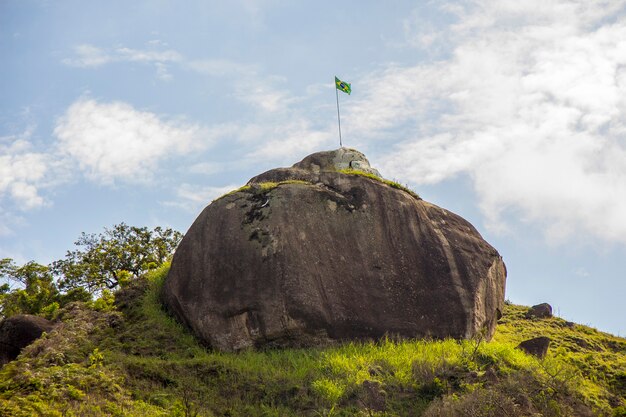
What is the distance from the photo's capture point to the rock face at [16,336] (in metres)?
19.6

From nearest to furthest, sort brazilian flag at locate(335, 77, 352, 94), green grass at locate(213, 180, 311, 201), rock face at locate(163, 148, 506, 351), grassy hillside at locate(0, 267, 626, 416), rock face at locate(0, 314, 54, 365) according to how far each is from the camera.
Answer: grassy hillside at locate(0, 267, 626, 416) → rock face at locate(163, 148, 506, 351) → rock face at locate(0, 314, 54, 365) → green grass at locate(213, 180, 311, 201) → brazilian flag at locate(335, 77, 352, 94)

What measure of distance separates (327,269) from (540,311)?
14.3 meters

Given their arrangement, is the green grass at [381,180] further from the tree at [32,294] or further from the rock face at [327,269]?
the tree at [32,294]

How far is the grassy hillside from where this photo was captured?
47.6ft

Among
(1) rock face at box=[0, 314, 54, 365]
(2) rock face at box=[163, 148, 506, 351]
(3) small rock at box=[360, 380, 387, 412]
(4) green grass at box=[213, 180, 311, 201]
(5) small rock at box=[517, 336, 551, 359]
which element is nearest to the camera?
(3) small rock at box=[360, 380, 387, 412]

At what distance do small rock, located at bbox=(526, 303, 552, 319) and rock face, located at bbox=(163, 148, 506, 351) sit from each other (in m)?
7.56

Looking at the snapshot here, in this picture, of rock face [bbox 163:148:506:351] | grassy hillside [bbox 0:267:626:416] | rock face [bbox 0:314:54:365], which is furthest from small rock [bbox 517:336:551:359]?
rock face [bbox 0:314:54:365]

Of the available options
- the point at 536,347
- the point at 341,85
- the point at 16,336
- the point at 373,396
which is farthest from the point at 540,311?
the point at 16,336

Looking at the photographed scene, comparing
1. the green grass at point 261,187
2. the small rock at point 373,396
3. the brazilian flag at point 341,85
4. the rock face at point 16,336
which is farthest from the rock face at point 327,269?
the brazilian flag at point 341,85

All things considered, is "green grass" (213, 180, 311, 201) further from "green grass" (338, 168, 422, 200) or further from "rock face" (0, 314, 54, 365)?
"rock face" (0, 314, 54, 365)

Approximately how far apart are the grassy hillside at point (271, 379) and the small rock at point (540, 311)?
Result: 847 centimetres

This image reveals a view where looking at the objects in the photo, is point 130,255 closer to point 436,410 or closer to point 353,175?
point 353,175

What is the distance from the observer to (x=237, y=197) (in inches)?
863

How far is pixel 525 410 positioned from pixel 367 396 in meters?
3.98
